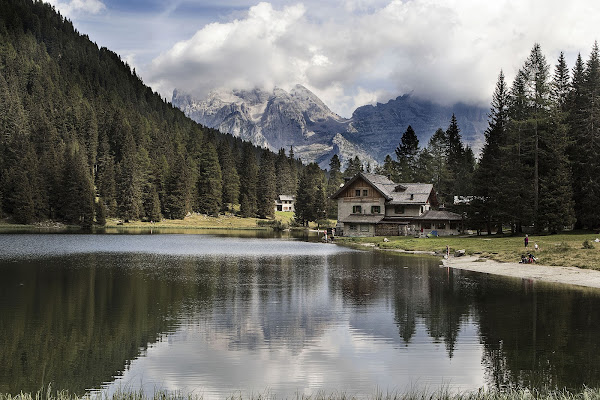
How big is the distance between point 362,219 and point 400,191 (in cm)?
935

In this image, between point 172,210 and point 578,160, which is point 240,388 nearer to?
point 578,160

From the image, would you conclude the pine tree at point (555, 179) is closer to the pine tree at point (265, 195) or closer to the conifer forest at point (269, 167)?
the conifer forest at point (269, 167)

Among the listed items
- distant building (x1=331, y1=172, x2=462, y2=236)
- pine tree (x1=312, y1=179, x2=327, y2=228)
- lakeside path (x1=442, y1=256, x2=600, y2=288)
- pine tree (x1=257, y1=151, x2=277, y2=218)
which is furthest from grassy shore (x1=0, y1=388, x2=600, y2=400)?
pine tree (x1=257, y1=151, x2=277, y2=218)

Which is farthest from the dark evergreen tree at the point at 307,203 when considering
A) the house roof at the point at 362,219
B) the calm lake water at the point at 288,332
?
the calm lake water at the point at 288,332

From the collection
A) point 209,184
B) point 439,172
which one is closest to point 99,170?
point 209,184

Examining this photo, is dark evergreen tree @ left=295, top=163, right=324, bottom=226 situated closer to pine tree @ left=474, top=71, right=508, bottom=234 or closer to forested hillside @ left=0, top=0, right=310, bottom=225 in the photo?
forested hillside @ left=0, top=0, right=310, bottom=225

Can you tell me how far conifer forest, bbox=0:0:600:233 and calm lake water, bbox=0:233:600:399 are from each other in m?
37.0

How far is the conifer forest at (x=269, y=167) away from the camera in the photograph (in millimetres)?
72625

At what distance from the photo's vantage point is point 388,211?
9950 cm

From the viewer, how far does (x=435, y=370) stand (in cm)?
1798

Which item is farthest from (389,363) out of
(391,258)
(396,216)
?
(396,216)

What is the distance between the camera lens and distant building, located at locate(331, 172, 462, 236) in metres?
94.2

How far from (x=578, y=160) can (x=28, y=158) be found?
119010 millimetres

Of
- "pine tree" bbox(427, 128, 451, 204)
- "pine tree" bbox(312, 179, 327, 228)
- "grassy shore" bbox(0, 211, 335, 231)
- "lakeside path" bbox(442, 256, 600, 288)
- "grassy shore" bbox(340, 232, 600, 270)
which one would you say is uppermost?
"pine tree" bbox(427, 128, 451, 204)
